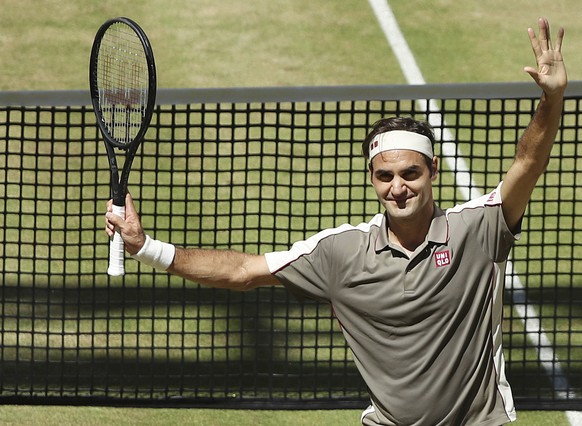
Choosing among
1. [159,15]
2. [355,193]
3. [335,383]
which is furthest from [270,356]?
[159,15]

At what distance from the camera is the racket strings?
17.6ft

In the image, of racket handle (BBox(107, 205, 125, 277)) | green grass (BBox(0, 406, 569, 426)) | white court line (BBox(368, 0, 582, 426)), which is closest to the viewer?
racket handle (BBox(107, 205, 125, 277))

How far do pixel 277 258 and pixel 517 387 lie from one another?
2961mm

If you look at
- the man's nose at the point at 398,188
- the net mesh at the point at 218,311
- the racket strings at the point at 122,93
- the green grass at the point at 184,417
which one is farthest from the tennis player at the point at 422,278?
the green grass at the point at 184,417

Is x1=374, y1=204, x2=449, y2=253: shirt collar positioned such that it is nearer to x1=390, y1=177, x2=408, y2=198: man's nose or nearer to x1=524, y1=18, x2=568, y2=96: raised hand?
x1=390, y1=177, x2=408, y2=198: man's nose

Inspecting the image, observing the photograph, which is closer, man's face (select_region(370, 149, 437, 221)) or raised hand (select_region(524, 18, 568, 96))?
raised hand (select_region(524, 18, 568, 96))

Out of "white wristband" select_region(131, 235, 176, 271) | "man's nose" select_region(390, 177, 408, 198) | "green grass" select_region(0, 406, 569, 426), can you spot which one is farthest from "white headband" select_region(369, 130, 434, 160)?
"green grass" select_region(0, 406, 569, 426)

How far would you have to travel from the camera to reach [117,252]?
463 centimetres

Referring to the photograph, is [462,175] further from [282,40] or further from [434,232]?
[434,232]

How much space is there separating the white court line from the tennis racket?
1.84 m

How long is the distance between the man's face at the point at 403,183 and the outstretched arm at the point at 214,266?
2.07ft

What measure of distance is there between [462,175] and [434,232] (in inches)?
208

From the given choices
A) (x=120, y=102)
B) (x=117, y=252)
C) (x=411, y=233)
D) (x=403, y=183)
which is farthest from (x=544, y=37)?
(x=120, y=102)

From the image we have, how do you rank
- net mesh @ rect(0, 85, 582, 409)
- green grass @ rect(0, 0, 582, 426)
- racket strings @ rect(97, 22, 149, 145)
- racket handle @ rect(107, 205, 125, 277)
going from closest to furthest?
racket handle @ rect(107, 205, 125, 277)
racket strings @ rect(97, 22, 149, 145)
net mesh @ rect(0, 85, 582, 409)
green grass @ rect(0, 0, 582, 426)
